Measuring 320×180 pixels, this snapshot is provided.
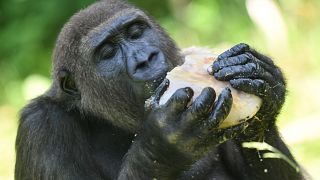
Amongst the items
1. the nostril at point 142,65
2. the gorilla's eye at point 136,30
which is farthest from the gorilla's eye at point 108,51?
the nostril at point 142,65

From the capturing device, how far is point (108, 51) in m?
5.28

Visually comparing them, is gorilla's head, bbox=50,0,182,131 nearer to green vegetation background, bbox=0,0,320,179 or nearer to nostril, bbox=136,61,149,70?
nostril, bbox=136,61,149,70

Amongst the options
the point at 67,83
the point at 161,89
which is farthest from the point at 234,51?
the point at 67,83

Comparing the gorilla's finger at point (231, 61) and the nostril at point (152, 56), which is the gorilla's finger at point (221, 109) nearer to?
the gorilla's finger at point (231, 61)

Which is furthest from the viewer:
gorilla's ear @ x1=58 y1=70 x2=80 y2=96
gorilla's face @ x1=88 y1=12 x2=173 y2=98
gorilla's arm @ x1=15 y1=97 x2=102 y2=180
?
gorilla's ear @ x1=58 y1=70 x2=80 y2=96

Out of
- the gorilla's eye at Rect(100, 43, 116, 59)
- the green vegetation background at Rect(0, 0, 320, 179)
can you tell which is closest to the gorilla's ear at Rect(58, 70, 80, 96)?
the gorilla's eye at Rect(100, 43, 116, 59)

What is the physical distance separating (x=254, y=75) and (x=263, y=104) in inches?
9.4

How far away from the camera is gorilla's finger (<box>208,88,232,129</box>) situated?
14.2 ft

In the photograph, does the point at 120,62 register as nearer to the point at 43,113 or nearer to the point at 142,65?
the point at 142,65

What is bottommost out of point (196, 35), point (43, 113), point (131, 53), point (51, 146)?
point (196, 35)

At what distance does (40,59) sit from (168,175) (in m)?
6.41

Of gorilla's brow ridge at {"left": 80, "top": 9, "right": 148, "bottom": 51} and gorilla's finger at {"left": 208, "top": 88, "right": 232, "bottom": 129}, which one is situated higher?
gorilla's brow ridge at {"left": 80, "top": 9, "right": 148, "bottom": 51}

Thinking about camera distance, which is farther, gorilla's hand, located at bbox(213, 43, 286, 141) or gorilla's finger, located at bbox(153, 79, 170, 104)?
gorilla's hand, located at bbox(213, 43, 286, 141)

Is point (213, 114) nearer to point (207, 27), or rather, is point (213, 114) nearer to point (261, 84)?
point (261, 84)
